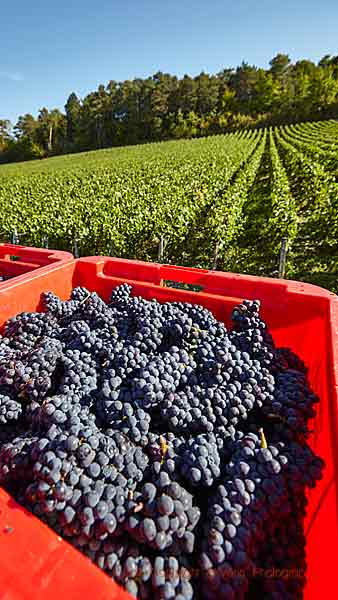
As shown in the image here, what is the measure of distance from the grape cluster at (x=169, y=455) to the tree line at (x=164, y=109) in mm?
65434

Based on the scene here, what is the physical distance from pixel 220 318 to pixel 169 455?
3.22 feet

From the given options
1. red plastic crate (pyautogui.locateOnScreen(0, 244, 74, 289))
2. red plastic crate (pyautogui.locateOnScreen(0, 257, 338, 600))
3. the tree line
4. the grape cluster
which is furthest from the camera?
the tree line

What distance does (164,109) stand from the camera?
2566 inches

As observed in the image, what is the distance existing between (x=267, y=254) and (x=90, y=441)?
23.4ft

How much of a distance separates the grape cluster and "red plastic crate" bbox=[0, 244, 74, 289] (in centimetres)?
93

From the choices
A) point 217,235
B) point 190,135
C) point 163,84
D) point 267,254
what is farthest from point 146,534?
point 163,84

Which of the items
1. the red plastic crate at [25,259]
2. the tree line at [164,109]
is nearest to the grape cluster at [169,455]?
the red plastic crate at [25,259]

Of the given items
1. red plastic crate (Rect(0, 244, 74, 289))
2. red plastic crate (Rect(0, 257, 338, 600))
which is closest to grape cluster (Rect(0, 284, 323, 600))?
red plastic crate (Rect(0, 257, 338, 600))

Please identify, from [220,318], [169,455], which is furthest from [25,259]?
[169,455]

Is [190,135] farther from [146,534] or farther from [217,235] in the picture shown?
[146,534]

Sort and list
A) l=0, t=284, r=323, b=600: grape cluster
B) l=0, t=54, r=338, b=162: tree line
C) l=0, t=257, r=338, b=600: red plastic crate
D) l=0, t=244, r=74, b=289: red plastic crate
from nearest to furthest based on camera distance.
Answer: l=0, t=257, r=338, b=600: red plastic crate < l=0, t=284, r=323, b=600: grape cluster < l=0, t=244, r=74, b=289: red plastic crate < l=0, t=54, r=338, b=162: tree line

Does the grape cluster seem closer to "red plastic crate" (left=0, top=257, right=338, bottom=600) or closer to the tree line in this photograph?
"red plastic crate" (left=0, top=257, right=338, bottom=600)

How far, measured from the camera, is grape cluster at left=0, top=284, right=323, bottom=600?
0.74 metres

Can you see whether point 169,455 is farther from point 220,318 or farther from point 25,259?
point 25,259
